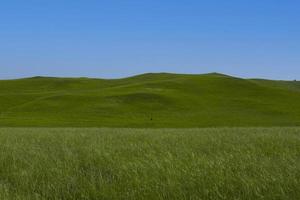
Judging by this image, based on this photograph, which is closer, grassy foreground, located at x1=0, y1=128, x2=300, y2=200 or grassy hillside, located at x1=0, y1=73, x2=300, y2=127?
grassy foreground, located at x1=0, y1=128, x2=300, y2=200

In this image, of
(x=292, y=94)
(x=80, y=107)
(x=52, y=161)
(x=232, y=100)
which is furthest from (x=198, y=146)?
(x=292, y=94)

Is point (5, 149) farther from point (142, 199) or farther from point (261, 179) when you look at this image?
point (261, 179)

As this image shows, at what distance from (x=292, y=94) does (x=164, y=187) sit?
94.2m

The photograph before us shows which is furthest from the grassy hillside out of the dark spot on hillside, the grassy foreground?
the grassy foreground

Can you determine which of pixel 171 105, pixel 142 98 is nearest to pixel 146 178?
pixel 171 105

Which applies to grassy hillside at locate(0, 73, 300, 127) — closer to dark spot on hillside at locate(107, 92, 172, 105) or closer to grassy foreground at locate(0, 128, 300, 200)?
dark spot on hillside at locate(107, 92, 172, 105)

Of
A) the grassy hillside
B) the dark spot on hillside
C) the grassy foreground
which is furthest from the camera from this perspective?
the dark spot on hillside

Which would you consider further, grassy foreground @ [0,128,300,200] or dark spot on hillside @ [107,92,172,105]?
dark spot on hillside @ [107,92,172,105]

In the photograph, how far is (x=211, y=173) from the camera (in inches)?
313

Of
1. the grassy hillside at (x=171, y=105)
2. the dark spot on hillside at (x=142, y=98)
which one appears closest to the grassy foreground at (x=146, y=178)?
the grassy hillside at (x=171, y=105)

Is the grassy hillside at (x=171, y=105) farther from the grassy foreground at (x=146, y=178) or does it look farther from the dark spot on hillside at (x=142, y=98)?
the grassy foreground at (x=146, y=178)

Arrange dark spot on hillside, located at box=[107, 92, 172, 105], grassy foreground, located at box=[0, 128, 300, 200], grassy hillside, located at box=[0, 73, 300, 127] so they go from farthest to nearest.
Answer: dark spot on hillside, located at box=[107, 92, 172, 105] → grassy hillside, located at box=[0, 73, 300, 127] → grassy foreground, located at box=[0, 128, 300, 200]

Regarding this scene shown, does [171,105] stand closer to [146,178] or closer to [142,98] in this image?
[142,98]

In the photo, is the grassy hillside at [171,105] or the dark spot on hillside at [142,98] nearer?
the grassy hillside at [171,105]
